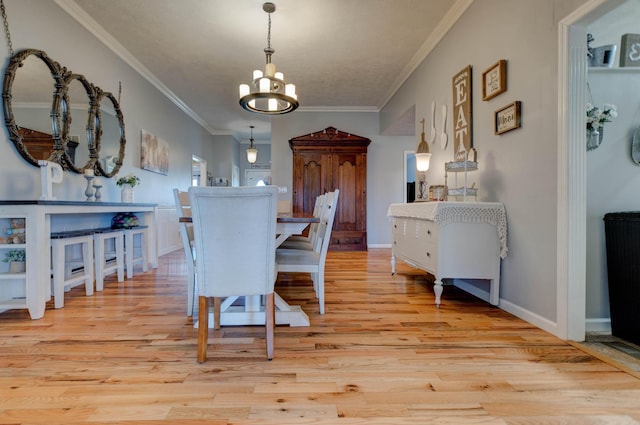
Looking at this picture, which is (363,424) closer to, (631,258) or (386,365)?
(386,365)

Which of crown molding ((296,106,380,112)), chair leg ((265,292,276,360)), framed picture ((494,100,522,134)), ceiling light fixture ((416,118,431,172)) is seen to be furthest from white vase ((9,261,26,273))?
crown molding ((296,106,380,112))

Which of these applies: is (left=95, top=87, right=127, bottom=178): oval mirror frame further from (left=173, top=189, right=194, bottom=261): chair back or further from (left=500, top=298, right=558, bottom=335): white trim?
(left=500, top=298, right=558, bottom=335): white trim

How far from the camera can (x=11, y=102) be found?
2.35 meters

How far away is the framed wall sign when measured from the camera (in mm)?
2711

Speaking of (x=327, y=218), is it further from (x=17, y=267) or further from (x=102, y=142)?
(x=102, y=142)

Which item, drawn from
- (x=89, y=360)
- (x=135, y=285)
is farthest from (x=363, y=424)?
(x=135, y=285)

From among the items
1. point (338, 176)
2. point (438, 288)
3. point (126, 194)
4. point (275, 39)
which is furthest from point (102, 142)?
point (438, 288)

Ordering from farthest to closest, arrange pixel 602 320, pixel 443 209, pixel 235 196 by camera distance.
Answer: pixel 443 209 < pixel 602 320 < pixel 235 196

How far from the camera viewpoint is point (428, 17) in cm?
303

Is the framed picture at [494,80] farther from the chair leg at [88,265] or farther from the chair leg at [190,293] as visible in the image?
the chair leg at [88,265]

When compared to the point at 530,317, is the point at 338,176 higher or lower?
higher

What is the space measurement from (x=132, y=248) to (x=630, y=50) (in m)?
4.45

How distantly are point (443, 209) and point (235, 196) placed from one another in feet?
5.20

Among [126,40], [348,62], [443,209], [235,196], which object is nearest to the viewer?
[235,196]
